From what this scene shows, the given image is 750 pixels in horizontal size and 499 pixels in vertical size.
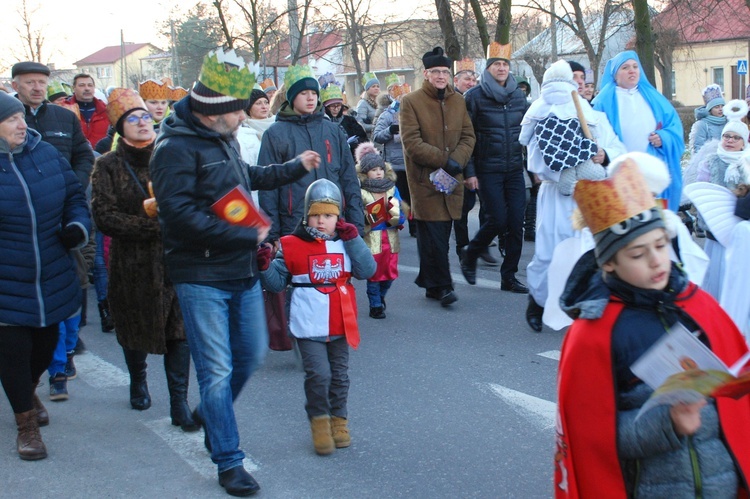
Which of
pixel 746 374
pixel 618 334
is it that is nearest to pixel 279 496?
pixel 618 334

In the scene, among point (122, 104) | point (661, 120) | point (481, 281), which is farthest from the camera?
point (481, 281)

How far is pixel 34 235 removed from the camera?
4836 millimetres

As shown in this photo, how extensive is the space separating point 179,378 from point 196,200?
1474mm

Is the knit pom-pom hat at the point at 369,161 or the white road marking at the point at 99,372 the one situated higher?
the knit pom-pom hat at the point at 369,161

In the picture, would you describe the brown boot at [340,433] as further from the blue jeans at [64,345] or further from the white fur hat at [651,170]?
the white fur hat at [651,170]

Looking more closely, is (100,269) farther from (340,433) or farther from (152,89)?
(340,433)

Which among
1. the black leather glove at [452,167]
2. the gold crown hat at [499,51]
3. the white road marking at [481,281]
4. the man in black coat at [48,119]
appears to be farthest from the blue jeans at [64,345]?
the gold crown hat at [499,51]

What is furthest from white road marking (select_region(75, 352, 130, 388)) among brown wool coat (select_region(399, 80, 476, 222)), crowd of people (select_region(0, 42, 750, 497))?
brown wool coat (select_region(399, 80, 476, 222))

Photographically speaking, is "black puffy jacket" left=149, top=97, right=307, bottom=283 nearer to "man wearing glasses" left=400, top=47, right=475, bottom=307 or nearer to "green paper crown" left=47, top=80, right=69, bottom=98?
"man wearing glasses" left=400, top=47, right=475, bottom=307

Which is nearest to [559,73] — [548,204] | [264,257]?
[548,204]

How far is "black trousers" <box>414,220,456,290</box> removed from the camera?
7945 mm

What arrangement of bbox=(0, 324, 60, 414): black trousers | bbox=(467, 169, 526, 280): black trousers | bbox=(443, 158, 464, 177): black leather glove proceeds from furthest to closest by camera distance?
bbox=(467, 169, 526, 280): black trousers → bbox=(443, 158, 464, 177): black leather glove → bbox=(0, 324, 60, 414): black trousers

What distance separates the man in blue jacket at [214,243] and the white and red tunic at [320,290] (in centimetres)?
44

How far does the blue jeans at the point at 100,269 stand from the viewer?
787 cm
